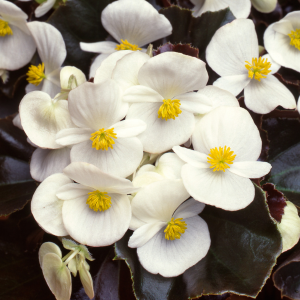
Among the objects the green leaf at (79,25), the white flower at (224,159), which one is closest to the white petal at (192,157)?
the white flower at (224,159)

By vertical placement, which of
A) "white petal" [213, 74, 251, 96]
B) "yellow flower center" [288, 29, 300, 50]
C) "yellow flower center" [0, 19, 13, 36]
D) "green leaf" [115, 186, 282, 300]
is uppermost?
"yellow flower center" [288, 29, 300, 50]

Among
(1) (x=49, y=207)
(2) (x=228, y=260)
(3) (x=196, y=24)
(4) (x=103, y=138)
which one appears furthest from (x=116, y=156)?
(3) (x=196, y=24)

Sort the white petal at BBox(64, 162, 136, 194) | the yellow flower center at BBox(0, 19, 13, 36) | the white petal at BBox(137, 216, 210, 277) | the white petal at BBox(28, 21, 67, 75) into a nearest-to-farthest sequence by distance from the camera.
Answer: the white petal at BBox(64, 162, 136, 194), the white petal at BBox(137, 216, 210, 277), the white petal at BBox(28, 21, 67, 75), the yellow flower center at BBox(0, 19, 13, 36)

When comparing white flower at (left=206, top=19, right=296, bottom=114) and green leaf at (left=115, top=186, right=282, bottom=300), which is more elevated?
white flower at (left=206, top=19, right=296, bottom=114)

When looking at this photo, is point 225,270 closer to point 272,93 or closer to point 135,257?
point 135,257

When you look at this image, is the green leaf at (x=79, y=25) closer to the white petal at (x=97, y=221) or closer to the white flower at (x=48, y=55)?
the white flower at (x=48, y=55)

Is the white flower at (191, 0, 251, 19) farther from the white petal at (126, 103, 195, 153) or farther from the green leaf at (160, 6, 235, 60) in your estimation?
the white petal at (126, 103, 195, 153)

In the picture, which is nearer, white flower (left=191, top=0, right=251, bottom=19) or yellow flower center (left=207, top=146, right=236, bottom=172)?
yellow flower center (left=207, top=146, right=236, bottom=172)

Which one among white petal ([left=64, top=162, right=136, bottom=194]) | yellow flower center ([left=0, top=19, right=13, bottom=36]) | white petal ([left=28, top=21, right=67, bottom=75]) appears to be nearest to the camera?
white petal ([left=64, top=162, right=136, bottom=194])

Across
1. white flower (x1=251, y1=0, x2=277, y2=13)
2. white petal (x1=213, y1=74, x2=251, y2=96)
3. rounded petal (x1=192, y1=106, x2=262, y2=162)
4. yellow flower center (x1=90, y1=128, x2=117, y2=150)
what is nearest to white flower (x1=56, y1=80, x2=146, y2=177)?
yellow flower center (x1=90, y1=128, x2=117, y2=150)
